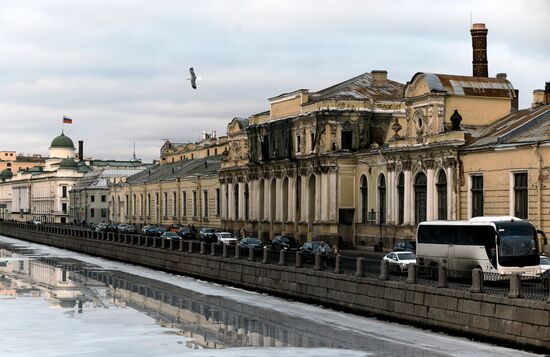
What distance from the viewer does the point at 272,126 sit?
3590 inches

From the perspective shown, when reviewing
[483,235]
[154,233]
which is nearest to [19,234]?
[154,233]

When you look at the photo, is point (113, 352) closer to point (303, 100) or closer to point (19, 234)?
point (303, 100)

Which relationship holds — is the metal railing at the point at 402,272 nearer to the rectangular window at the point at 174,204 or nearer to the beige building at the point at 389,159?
the beige building at the point at 389,159

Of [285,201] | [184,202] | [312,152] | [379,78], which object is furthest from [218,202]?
[312,152]

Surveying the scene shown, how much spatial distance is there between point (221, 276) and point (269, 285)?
295 inches

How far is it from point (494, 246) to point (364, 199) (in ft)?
126

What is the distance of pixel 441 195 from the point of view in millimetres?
65500

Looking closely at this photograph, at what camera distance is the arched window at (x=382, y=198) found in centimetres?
7388

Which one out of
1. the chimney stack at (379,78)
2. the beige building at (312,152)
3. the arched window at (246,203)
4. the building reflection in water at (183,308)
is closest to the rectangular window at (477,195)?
the beige building at (312,152)

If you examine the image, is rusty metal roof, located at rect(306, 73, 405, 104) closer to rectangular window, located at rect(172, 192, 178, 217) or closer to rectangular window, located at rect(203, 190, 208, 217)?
rectangular window, located at rect(203, 190, 208, 217)

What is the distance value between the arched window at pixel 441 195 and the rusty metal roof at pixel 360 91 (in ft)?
60.5

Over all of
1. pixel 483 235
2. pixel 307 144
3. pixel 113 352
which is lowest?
pixel 113 352

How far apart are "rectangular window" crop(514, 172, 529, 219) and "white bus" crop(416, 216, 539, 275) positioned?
16.5 metres

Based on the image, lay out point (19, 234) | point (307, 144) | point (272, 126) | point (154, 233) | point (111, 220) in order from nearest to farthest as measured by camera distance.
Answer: point (307, 144) < point (272, 126) < point (154, 233) < point (19, 234) < point (111, 220)
